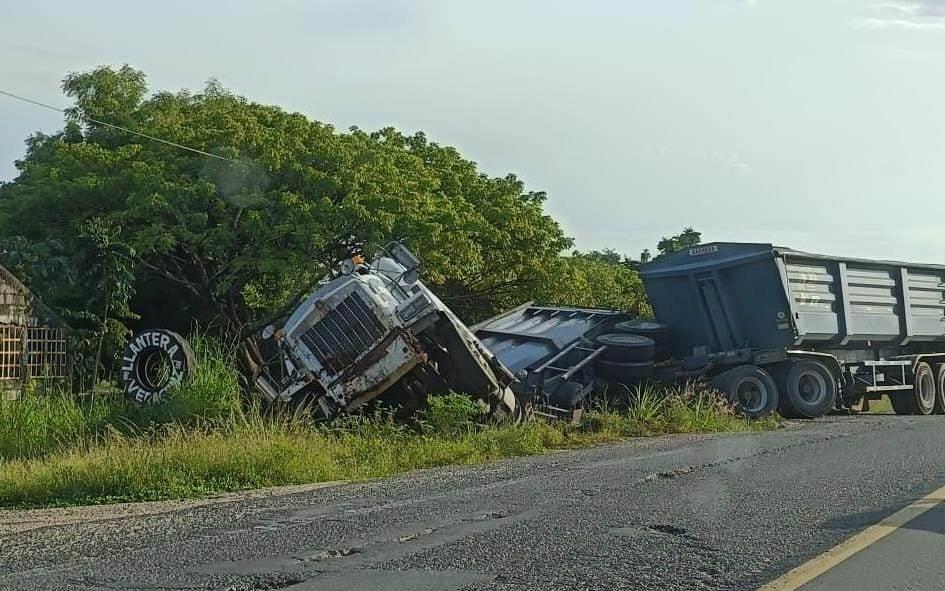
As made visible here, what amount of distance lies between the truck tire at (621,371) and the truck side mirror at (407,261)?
4530 mm

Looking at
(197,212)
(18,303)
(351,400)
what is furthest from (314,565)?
(197,212)

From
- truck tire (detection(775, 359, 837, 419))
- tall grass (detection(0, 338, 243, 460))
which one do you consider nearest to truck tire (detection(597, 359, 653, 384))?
truck tire (detection(775, 359, 837, 419))

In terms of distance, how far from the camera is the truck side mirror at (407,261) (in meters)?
17.0

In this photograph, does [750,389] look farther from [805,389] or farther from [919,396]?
[919,396]

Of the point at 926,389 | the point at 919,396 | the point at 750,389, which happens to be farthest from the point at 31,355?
the point at 926,389

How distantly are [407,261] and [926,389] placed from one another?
13168mm

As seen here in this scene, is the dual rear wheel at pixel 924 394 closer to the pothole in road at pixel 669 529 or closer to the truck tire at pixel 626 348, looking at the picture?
the truck tire at pixel 626 348

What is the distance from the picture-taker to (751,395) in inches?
806

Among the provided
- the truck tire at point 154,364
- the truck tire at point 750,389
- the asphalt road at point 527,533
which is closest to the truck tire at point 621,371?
the truck tire at point 750,389

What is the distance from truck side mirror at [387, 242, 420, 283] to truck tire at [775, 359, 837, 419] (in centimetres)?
787

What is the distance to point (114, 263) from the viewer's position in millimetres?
21844

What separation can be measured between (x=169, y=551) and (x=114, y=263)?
15318mm

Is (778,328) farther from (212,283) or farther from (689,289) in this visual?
(212,283)

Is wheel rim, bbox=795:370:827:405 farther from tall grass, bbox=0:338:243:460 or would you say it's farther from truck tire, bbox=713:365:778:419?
tall grass, bbox=0:338:243:460
